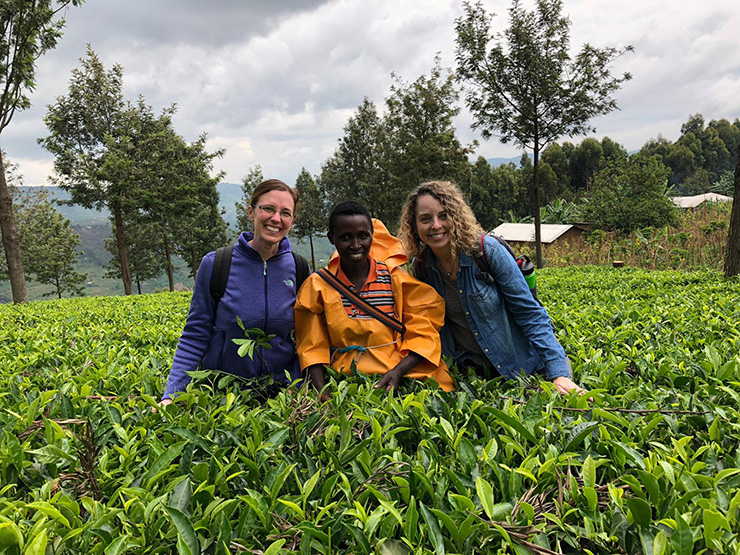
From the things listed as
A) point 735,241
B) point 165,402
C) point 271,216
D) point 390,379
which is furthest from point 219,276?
point 735,241

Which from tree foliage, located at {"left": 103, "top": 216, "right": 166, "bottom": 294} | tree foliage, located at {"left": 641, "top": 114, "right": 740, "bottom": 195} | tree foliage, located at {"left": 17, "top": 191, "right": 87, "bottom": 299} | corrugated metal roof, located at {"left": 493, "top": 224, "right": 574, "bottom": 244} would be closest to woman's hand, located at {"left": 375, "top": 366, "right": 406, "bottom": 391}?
corrugated metal roof, located at {"left": 493, "top": 224, "right": 574, "bottom": 244}

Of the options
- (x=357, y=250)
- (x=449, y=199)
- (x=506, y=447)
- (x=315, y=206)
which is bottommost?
(x=506, y=447)

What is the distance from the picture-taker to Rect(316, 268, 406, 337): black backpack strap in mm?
2150

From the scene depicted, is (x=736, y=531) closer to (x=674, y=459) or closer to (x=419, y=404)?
(x=674, y=459)

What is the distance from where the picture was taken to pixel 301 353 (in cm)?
215

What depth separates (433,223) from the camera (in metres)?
2.20

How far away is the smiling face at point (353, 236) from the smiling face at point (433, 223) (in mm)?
298

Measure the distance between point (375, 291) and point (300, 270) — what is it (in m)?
0.48

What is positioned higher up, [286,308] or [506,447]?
[286,308]

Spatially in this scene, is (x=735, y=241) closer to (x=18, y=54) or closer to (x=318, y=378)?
(x=318, y=378)

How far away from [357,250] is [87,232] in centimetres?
21815

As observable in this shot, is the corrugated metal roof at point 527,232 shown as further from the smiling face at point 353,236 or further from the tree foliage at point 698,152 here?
the tree foliage at point 698,152

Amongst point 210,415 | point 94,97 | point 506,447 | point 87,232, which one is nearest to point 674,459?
point 506,447

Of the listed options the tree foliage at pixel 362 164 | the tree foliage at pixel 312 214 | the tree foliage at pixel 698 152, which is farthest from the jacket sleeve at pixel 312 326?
the tree foliage at pixel 698 152
